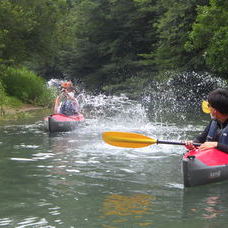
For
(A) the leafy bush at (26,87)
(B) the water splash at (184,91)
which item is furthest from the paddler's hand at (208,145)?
(A) the leafy bush at (26,87)

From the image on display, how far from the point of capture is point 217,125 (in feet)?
24.5

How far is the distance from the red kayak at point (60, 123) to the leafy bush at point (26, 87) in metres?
10.1

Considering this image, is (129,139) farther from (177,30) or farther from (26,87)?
(177,30)

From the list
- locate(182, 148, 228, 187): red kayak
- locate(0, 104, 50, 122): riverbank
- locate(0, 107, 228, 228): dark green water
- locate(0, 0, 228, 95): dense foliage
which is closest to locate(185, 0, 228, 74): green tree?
locate(0, 0, 228, 95): dense foliage

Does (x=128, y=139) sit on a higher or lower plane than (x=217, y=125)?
lower

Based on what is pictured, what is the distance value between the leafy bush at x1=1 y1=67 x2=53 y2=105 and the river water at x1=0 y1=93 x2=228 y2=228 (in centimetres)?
1207

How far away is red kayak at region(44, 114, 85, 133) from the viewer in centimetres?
1367

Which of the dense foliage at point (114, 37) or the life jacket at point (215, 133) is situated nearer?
the life jacket at point (215, 133)

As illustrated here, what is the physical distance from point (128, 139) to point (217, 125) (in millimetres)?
1432

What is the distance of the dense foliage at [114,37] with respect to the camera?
21016mm

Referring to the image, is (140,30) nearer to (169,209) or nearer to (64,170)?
(64,170)

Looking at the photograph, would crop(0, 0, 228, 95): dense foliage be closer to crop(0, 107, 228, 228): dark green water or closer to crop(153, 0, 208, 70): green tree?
crop(153, 0, 208, 70): green tree

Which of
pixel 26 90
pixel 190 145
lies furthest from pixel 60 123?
pixel 26 90

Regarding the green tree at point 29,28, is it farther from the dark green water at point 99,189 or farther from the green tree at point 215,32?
the dark green water at point 99,189
